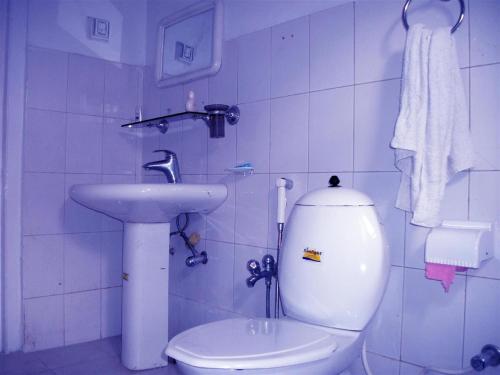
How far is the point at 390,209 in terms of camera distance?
1.28 m

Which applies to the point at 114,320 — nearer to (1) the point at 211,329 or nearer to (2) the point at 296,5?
(1) the point at 211,329

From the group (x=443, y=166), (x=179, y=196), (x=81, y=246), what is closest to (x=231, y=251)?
(x=179, y=196)

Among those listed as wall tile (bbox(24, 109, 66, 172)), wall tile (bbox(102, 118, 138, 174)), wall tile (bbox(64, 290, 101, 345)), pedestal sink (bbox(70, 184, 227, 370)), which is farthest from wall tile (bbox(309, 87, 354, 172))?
wall tile (bbox(64, 290, 101, 345))

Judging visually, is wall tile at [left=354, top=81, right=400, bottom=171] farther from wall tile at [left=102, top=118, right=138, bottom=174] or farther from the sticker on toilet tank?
wall tile at [left=102, top=118, right=138, bottom=174]

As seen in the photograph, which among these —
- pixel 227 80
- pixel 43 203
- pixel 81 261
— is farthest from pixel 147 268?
pixel 227 80

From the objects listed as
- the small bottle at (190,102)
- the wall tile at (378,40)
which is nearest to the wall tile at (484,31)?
the wall tile at (378,40)

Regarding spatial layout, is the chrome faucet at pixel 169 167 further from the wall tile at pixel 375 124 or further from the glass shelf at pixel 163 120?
the wall tile at pixel 375 124

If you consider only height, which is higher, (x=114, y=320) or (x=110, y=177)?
(x=110, y=177)

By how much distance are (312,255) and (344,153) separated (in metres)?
0.41

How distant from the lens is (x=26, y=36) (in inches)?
73.1

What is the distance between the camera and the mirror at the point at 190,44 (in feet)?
5.94

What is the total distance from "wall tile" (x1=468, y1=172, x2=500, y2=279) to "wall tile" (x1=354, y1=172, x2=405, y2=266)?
0.20 meters

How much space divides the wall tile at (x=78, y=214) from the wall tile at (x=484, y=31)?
5.62 ft

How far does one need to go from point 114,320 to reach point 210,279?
0.67 metres
